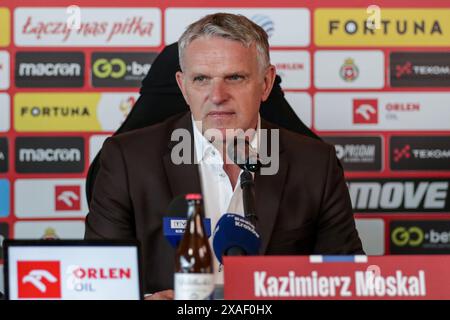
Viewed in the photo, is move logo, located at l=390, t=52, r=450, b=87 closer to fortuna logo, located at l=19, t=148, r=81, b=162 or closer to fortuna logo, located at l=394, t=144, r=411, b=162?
fortuna logo, located at l=394, t=144, r=411, b=162

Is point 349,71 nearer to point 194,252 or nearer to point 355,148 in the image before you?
point 355,148

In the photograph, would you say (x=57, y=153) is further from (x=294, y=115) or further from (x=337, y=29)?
(x=337, y=29)

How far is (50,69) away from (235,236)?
1919mm

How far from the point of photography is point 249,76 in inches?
93.0

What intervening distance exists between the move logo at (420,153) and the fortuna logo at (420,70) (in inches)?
10.0

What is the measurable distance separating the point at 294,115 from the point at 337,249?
32.8 inches

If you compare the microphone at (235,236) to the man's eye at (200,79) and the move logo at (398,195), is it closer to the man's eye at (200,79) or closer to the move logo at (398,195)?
the man's eye at (200,79)

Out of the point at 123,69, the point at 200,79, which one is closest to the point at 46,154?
the point at 123,69

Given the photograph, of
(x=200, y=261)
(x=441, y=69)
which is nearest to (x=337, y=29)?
(x=441, y=69)

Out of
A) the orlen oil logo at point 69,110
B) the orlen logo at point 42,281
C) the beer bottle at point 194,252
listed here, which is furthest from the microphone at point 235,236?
the orlen oil logo at point 69,110

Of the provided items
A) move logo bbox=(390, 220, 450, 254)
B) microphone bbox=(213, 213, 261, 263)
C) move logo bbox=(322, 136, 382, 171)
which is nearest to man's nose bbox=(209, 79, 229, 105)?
microphone bbox=(213, 213, 261, 263)

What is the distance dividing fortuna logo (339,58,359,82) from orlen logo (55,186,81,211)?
1.14 meters

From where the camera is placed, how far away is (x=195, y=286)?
136 cm

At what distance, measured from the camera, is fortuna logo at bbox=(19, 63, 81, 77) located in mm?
3201
